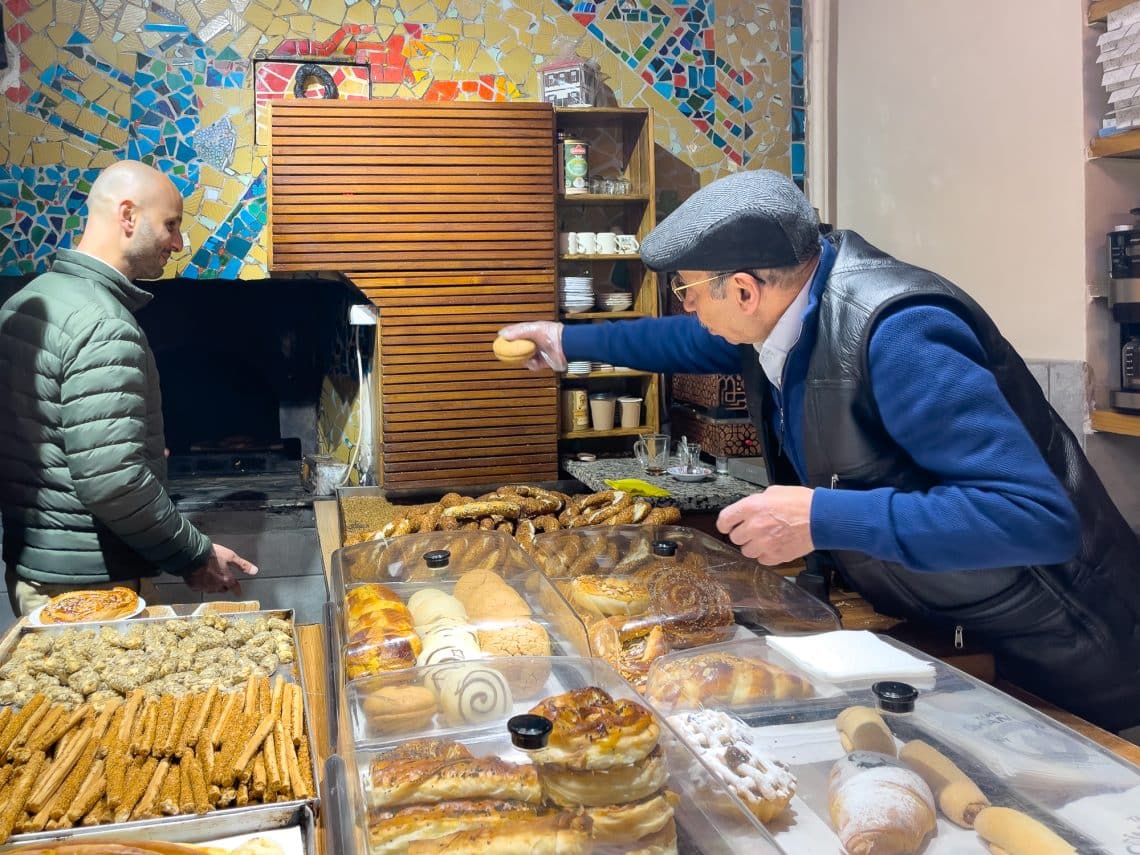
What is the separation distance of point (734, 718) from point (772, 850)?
0.32 meters

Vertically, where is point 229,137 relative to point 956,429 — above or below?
above

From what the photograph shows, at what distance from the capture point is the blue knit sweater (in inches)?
62.7

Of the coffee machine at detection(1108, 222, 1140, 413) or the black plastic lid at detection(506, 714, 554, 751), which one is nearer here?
the black plastic lid at detection(506, 714, 554, 751)

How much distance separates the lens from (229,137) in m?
4.32

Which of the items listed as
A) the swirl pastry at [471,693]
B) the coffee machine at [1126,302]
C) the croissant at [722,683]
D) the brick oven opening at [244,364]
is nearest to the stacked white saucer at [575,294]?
the brick oven opening at [244,364]

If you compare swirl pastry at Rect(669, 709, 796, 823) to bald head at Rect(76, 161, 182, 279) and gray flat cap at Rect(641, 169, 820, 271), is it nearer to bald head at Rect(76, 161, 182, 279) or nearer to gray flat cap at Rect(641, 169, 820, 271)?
gray flat cap at Rect(641, 169, 820, 271)

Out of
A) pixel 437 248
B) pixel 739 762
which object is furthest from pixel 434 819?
pixel 437 248

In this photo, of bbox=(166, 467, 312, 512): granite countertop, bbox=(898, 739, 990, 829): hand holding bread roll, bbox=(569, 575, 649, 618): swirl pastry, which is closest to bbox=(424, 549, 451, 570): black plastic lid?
bbox=(569, 575, 649, 618): swirl pastry

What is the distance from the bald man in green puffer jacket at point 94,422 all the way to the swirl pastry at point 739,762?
6.65 feet

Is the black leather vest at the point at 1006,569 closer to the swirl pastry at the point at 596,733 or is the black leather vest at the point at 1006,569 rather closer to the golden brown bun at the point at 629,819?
the swirl pastry at the point at 596,733

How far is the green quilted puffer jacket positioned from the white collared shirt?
180 centimetres

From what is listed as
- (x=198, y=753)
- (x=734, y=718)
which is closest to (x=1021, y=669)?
(x=734, y=718)

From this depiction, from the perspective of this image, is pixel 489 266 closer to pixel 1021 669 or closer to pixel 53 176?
pixel 53 176

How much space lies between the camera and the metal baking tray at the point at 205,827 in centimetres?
129
